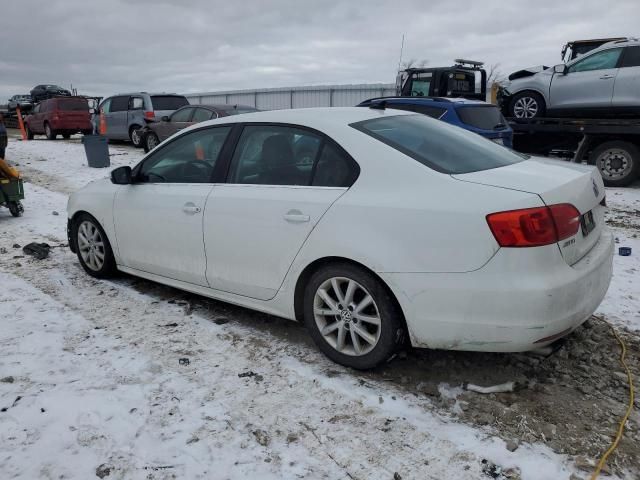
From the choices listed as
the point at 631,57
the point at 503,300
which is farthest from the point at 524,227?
the point at 631,57

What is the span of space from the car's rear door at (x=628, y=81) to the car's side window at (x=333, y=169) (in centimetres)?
930

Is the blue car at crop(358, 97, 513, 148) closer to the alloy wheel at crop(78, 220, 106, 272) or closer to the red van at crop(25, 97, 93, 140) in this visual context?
the alloy wheel at crop(78, 220, 106, 272)

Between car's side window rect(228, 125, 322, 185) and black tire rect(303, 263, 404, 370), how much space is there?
2.08 ft

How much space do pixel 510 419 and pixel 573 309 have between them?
2.19 ft

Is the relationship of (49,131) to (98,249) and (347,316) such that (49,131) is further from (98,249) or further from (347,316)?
(347,316)

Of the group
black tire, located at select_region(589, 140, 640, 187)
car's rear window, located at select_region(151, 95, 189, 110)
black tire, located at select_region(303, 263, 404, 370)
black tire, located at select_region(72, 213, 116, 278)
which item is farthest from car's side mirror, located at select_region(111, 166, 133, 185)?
car's rear window, located at select_region(151, 95, 189, 110)

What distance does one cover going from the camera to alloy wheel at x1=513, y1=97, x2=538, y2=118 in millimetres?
11594

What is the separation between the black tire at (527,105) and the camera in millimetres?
11500

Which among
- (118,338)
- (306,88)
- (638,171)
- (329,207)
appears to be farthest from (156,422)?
(306,88)

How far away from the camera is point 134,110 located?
16.2m

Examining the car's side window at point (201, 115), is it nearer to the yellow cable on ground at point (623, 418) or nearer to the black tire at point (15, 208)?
the black tire at point (15, 208)

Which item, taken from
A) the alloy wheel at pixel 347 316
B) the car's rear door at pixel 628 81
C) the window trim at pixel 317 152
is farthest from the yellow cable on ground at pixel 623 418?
the car's rear door at pixel 628 81

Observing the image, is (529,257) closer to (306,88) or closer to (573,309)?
(573,309)

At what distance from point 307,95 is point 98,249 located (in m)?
24.2
